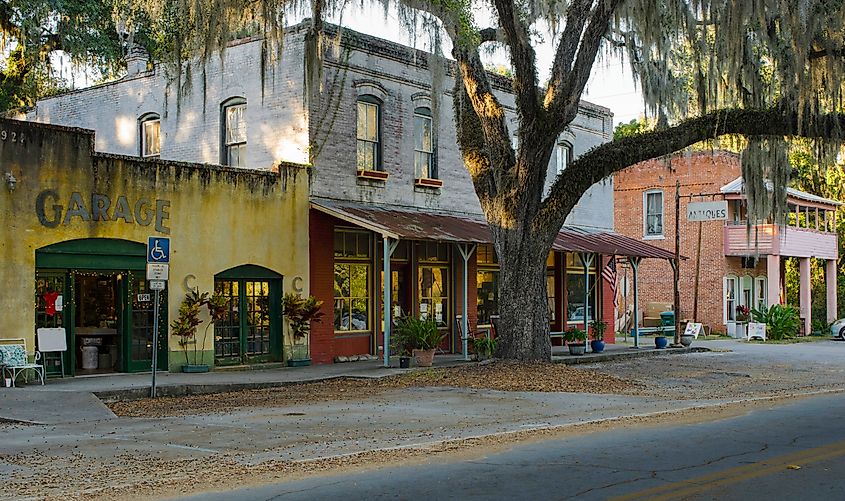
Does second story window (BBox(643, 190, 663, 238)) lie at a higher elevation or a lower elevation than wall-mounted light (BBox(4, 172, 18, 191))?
higher

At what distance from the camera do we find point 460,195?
88.2 ft

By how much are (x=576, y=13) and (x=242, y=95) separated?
835 centimetres

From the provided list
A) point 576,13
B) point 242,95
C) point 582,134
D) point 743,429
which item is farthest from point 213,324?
point 582,134

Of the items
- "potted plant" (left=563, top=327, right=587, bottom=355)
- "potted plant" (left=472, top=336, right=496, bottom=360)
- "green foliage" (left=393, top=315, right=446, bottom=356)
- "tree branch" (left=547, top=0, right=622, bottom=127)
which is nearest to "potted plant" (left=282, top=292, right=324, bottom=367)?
"green foliage" (left=393, top=315, right=446, bottom=356)

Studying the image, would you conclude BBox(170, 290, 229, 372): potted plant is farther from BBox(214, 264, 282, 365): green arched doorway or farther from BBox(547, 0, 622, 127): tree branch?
BBox(547, 0, 622, 127): tree branch

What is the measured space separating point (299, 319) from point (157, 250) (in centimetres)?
674

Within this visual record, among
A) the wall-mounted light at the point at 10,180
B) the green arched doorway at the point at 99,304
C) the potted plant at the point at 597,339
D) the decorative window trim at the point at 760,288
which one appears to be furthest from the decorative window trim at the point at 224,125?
the decorative window trim at the point at 760,288

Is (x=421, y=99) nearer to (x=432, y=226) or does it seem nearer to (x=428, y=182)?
(x=428, y=182)

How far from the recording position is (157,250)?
50.6 ft

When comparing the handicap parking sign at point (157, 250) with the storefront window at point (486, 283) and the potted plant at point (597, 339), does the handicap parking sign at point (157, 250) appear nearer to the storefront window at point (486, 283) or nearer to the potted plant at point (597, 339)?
the storefront window at point (486, 283)

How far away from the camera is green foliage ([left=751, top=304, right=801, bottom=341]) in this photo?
38.1 metres

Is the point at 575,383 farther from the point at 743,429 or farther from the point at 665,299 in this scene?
the point at 665,299

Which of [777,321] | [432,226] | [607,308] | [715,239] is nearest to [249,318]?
[432,226]

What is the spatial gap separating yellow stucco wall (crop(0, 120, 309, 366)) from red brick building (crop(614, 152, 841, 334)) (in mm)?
21950
